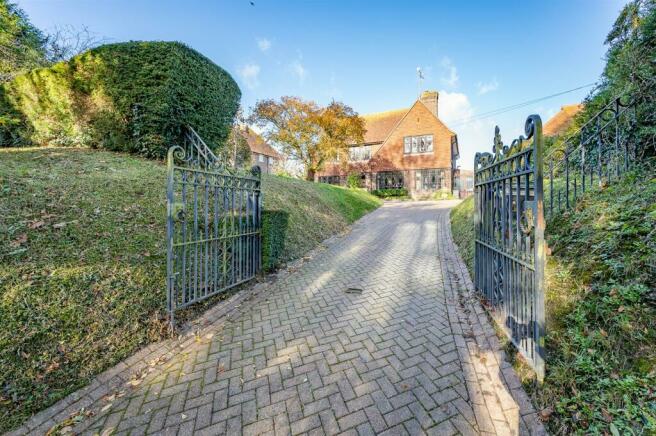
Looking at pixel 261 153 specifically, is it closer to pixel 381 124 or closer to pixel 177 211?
pixel 381 124

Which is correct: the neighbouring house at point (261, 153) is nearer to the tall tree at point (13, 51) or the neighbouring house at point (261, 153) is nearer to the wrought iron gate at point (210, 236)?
the tall tree at point (13, 51)

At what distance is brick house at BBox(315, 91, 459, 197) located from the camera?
26.0 meters

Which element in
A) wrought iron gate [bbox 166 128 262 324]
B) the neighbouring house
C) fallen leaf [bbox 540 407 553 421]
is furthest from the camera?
the neighbouring house

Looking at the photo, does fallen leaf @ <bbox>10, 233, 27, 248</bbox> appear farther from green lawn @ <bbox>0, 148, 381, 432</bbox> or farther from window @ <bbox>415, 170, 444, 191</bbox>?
window @ <bbox>415, 170, 444, 191</bbox>

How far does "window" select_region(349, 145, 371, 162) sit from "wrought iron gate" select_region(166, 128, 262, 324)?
85.7 feet

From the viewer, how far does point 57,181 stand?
5.21m

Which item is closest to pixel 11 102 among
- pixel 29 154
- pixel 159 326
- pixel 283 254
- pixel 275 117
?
pixel 29 154

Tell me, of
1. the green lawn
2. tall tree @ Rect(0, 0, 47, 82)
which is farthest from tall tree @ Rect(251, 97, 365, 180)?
the green lawn

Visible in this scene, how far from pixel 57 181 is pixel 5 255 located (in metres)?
2.73

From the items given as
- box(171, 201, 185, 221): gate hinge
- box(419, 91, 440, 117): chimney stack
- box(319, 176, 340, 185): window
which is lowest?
box(171, 201, 185, 221): gate hinge

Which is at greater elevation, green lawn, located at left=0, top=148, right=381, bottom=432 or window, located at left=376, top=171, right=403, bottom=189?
window, located at left=376, top=171, right=403, bottom=189

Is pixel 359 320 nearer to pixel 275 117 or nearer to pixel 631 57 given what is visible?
pixel 631 57

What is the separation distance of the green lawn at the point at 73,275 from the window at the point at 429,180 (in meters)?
23.2

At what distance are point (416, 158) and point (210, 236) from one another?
2532 cm
